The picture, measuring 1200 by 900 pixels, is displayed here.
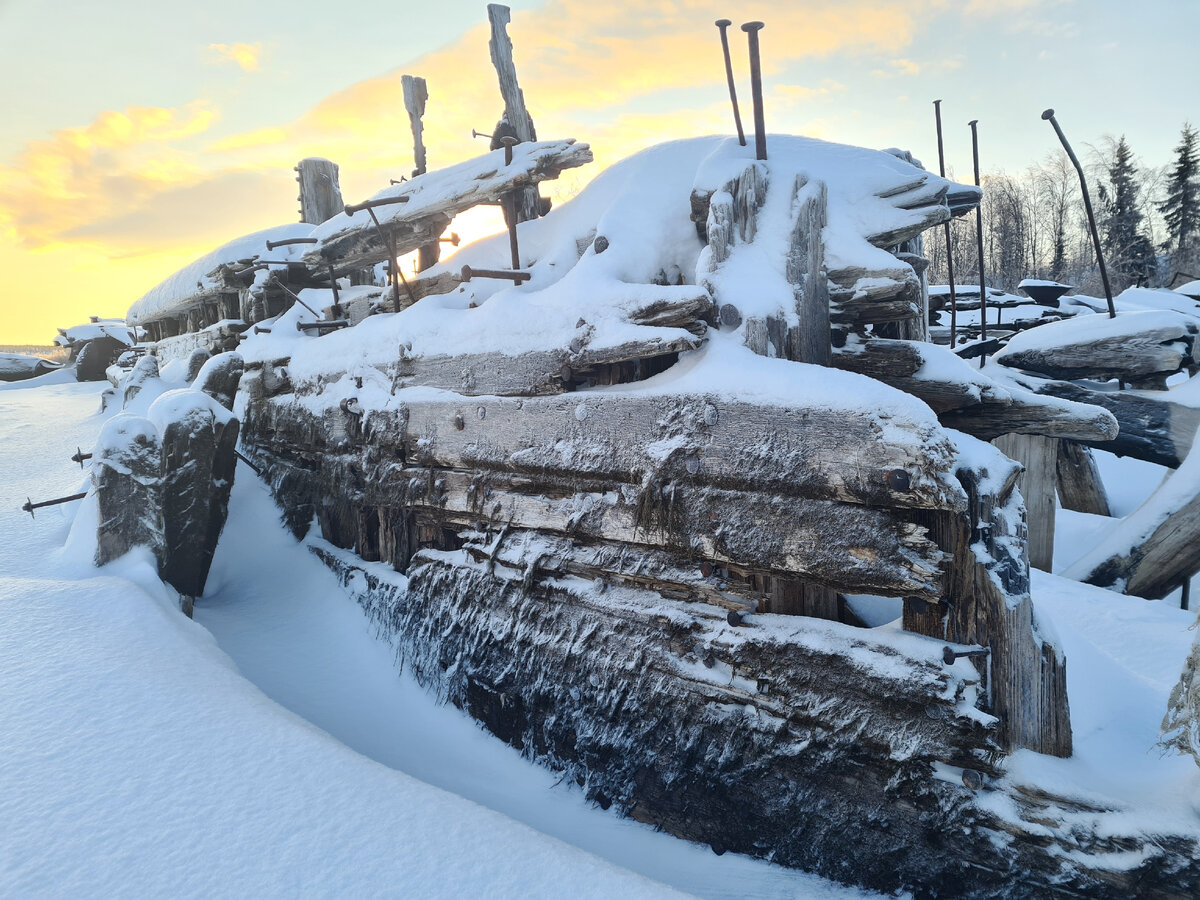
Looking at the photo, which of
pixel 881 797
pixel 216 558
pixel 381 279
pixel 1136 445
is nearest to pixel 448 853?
pixel 881 797

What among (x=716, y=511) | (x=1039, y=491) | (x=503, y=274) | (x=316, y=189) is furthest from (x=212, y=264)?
(x=1039, y=491)

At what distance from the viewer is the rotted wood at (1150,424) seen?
18.4ft

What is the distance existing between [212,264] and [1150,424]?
10526 millimetres

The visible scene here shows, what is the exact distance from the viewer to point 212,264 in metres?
9.30

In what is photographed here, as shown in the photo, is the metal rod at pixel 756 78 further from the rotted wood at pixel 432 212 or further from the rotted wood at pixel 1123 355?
the rotted wood at pixel 1123 355

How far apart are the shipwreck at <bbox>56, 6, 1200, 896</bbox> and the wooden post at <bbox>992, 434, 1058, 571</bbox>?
53cm

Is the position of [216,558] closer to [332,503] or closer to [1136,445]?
[332,503]

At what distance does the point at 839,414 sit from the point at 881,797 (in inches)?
51.1

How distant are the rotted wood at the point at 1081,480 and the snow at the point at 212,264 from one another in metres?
7.61

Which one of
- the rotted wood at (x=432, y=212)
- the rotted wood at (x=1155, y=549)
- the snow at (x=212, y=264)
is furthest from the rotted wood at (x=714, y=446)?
the snow at (x=212, y=264)

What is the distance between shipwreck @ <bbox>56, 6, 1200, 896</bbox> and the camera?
230 cm

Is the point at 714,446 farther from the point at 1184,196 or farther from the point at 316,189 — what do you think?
the point at 1184,196

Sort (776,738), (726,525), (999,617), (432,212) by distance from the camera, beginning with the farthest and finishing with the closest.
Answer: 1. (432,212)
2. (726,525)
3. (776,738)
4. (999,617)

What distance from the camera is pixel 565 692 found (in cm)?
317
